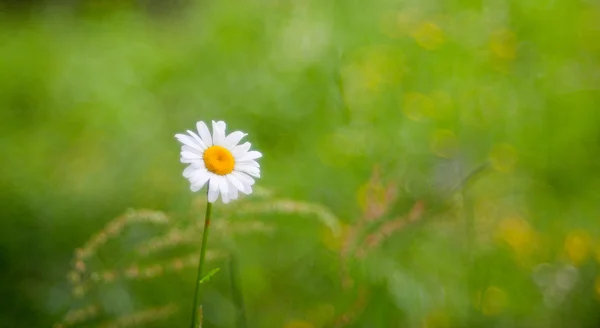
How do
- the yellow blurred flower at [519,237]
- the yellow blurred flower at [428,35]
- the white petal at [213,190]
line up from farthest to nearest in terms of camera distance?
the yellow blurred flower at [428,35]
the yellow blurred flower at [519,237]
the white petal at [213,190]

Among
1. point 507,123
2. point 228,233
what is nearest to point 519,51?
point 507,123

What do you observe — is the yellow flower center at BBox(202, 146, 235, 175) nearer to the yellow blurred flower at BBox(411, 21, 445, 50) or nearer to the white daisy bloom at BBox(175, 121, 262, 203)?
the white daisy bloom at BBox(175, 121, 262, 203)

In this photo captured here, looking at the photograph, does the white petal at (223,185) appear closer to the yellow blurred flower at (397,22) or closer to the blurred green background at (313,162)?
the blurred green background at (313,162)

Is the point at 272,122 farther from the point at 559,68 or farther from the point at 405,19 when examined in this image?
the point at 559,68

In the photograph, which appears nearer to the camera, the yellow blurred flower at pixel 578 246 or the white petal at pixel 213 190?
the white petal at pixel 213 190

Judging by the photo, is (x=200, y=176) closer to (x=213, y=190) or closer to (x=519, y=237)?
(x=213, y=190)

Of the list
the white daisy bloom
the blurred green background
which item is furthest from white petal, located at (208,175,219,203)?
the blurred green background

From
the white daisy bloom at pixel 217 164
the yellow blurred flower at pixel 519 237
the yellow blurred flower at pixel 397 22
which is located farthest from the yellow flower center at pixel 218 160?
the yellow blurred flower at pixel 397 22
